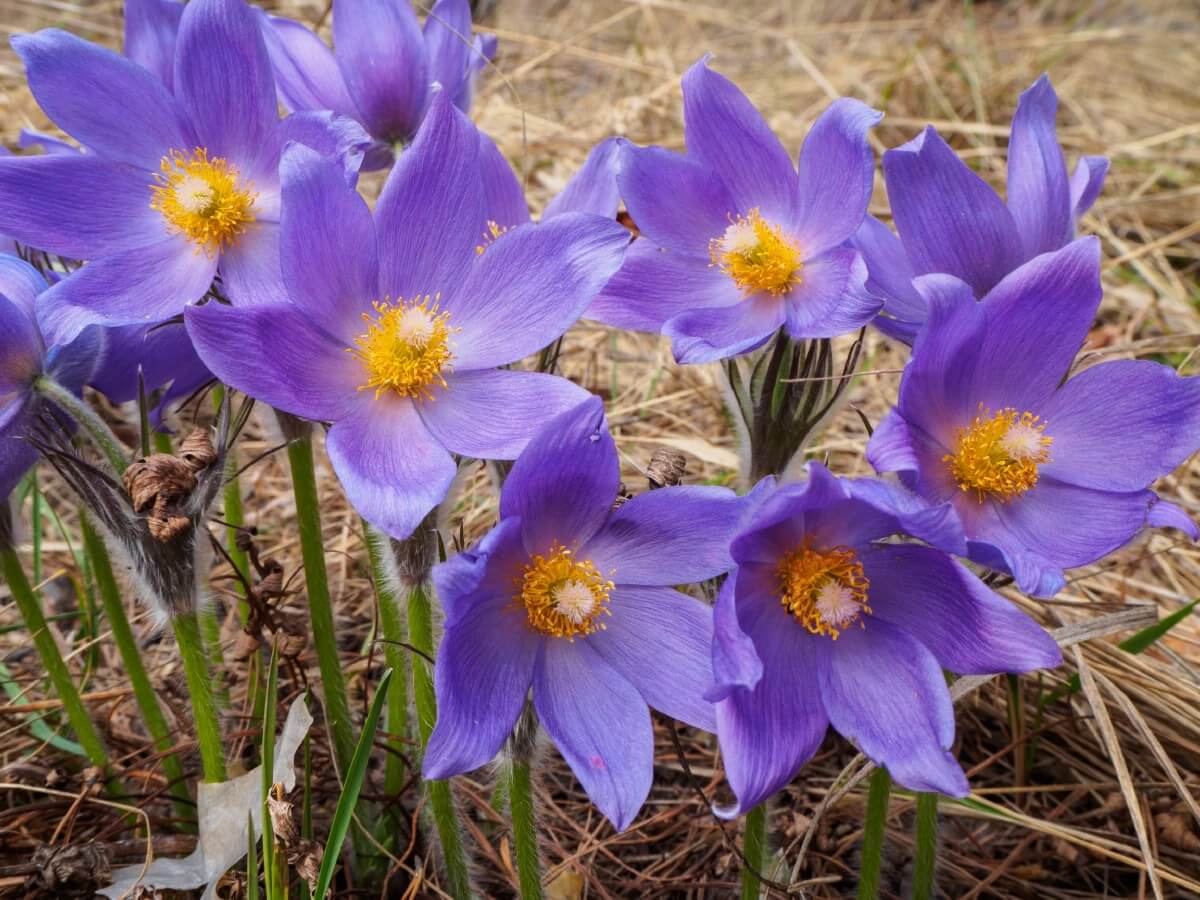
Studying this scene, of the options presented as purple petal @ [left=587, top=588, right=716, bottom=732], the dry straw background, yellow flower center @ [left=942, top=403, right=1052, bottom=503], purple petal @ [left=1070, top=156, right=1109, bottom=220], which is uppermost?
purple petal @ [left=1070, top=156, right=1109, bottom=220]

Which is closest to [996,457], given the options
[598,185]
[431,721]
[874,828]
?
[874,828]

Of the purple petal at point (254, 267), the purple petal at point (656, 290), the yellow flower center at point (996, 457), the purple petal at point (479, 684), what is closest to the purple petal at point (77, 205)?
the purple petal at point (254, 267)

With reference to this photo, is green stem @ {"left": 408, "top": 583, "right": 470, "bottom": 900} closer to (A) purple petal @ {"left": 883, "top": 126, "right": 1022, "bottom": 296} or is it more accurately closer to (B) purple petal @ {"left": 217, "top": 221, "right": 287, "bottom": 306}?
(B) purple petal @ {"left": 217, "top": 221, "right": 287, "bottom": 306}

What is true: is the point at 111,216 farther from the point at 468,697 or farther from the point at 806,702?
the point at 806,702

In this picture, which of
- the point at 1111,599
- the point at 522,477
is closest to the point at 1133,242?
the point at 1111,599

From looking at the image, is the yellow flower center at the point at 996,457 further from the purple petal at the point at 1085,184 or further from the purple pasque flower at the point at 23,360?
the purple pasque flower at the point at 23,360

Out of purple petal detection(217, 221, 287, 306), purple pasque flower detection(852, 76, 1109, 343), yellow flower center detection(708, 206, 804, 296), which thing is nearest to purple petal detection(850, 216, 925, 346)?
purple pasque flower detection(852, 76, 1109, 343)

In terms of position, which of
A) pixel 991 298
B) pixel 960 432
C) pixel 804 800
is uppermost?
pixel 991 298
